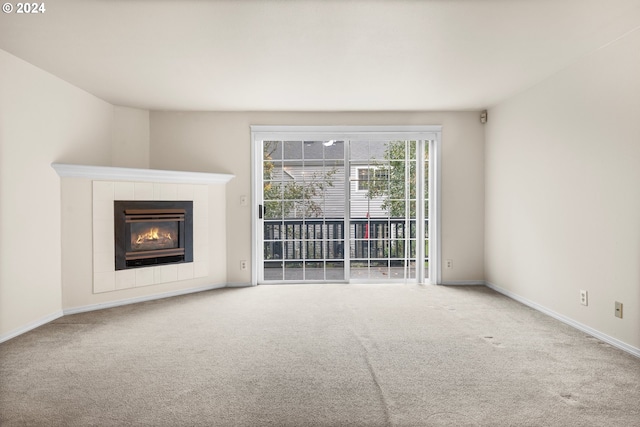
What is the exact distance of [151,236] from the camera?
4676 millimetres

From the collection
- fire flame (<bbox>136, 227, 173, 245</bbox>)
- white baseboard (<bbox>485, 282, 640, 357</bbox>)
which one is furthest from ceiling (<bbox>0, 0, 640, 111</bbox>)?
white baseboard (<bbox>485, 282, 640, 357</bbox>)

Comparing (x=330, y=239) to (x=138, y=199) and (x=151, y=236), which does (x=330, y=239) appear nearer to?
(x=151, y=236)

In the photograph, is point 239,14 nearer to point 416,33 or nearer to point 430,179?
point 416,33

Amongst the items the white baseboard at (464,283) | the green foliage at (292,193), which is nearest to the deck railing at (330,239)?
the green foliage at (292,193)

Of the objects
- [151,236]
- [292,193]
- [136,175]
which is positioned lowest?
[151,236]

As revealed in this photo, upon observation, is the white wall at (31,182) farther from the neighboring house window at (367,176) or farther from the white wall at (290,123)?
the neighboring house window at (367,176)

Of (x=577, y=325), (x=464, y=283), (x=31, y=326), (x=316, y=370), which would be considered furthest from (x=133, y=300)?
(x=577, y=325)

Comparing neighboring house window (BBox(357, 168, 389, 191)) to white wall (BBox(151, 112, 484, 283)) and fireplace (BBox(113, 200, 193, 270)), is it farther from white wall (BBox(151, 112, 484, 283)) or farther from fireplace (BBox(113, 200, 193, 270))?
fireplace (BBox(113, 200, 193, 270))

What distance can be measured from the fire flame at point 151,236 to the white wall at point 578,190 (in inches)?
163

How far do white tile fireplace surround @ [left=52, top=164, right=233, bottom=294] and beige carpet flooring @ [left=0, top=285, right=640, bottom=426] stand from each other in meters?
0.44

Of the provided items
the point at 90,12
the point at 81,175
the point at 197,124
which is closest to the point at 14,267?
the point at 81,175

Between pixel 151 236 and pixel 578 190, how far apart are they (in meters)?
4.45

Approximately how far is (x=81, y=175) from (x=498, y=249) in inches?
192

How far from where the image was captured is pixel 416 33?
113 inches
